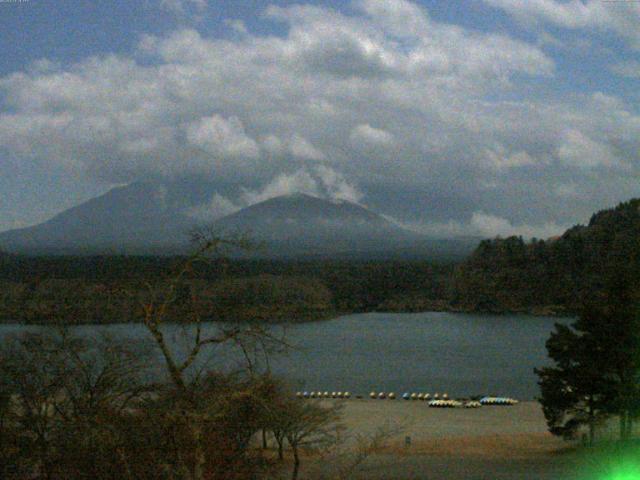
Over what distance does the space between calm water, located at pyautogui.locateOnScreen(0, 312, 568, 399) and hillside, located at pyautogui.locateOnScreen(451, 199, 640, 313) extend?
210 inches

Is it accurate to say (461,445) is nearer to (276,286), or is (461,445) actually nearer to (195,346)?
(195,346)

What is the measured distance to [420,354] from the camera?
146 feet

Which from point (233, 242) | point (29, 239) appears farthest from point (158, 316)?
point (29, 239)

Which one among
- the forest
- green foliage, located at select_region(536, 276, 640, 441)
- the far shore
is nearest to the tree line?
the far shore

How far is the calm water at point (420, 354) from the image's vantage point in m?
32.8

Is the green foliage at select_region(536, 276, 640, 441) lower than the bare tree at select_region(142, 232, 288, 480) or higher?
lower

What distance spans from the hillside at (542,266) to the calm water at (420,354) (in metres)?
5.34

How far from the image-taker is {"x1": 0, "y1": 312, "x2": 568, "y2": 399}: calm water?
32.8 meters

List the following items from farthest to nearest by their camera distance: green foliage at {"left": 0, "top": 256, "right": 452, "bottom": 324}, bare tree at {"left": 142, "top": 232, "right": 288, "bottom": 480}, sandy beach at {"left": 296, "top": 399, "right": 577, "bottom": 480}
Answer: green foliage at {"left": 0, "top": 256, "right": 452, "bottom": 324}
sandy beach at {"left": 296, "top": 399, "right": 577, "bottom": 480}
bare tree at {"left": 142, "top": 232, "right": 288, "bottom": 480}

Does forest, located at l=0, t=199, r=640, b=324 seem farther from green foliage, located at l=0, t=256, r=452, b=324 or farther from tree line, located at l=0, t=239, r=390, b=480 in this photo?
tree line, located at l=0, t=239, r=390, b=480

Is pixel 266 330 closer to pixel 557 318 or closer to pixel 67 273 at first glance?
pixel 67 273

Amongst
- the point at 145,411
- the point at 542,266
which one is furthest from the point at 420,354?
the point at 145,411

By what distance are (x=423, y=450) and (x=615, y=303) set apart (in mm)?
5032

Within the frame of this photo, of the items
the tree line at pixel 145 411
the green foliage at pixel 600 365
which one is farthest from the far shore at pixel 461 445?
the tree line at pixel 145 411
